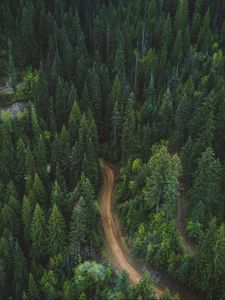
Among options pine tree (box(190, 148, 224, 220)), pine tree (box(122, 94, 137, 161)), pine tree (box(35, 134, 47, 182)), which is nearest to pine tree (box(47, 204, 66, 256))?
pine tree (box(35, 134, 47, 182))

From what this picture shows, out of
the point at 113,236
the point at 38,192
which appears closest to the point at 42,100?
the point at 38,192

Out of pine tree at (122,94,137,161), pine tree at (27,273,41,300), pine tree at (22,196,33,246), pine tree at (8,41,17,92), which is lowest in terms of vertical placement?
pine tree at (27,273,41,300)

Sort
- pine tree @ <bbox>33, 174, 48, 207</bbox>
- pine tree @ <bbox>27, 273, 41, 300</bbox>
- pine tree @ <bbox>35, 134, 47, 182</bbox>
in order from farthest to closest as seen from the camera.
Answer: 1. pine tree @ <bbox>35, 134, 47, 182</bbox>
2. pine tree @ <bbox>33, 174, 48, 207</bbox>
3. pine tree @ <bbox>27, 273, 41, 300</bbox>

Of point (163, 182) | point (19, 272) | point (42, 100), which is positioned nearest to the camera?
point (19, 272)

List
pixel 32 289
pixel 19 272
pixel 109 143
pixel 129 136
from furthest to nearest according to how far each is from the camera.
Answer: pixel 109 143 < pixel 129 136 < pixel 19 272 < pixel 32 289

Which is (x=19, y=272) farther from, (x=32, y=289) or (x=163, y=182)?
(x=163, y=182)

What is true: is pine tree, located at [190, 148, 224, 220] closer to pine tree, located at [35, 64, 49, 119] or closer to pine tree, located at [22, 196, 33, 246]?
pine tree, located at [22, 196, 33, 246]
